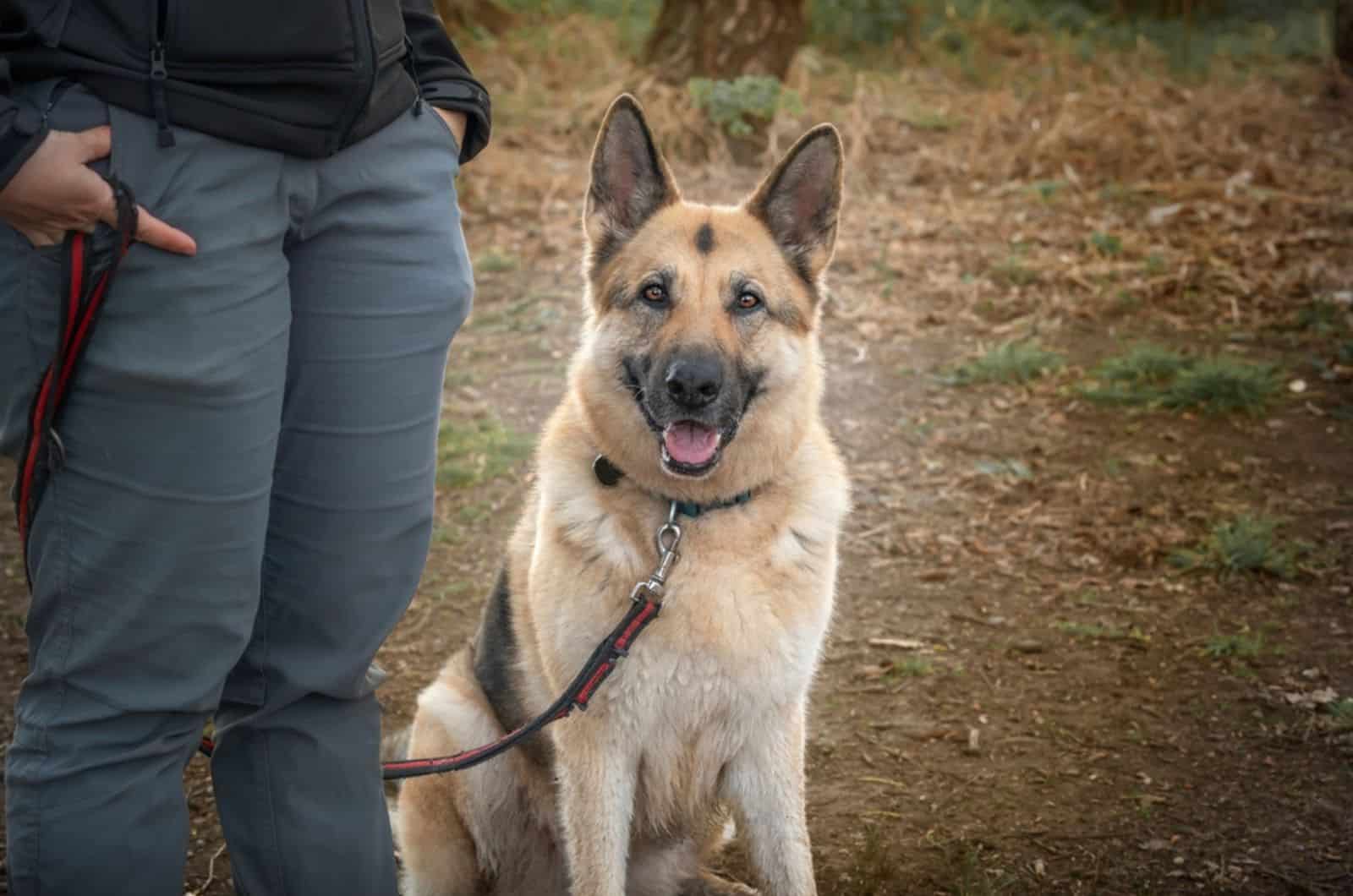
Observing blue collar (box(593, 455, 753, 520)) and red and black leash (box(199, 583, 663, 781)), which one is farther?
blue collar (box(593, 455, 753, 520))

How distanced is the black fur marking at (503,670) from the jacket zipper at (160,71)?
144cm

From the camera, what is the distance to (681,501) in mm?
2604

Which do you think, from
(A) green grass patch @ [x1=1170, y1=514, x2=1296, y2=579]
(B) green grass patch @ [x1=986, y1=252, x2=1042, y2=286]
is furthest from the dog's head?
(B) green grass patch @ [x1=986, y1=252, x2=1042, y2=286]

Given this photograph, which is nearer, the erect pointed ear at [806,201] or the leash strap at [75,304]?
the leash strap at [75,304]

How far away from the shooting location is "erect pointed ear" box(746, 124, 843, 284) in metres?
2.74

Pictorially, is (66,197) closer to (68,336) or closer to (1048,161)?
(68,336)

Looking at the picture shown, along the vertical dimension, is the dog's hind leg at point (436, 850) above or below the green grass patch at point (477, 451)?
below

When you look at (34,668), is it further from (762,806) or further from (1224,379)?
(1224,379)

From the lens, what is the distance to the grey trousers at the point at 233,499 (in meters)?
1.71

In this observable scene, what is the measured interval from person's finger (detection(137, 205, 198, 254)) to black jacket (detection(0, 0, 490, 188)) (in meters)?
0.12

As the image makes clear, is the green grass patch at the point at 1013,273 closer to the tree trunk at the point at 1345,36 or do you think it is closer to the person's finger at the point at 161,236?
the tree trunk at the point at 1345,36

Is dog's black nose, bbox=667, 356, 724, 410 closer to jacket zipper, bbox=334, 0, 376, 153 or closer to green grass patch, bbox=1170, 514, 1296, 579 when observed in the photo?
jacket zipper, bbox=334, 0, 376, 153

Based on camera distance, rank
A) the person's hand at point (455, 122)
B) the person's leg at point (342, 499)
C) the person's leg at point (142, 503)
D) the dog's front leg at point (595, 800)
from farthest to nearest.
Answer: the dog's front leg at point (595, 800) < the person's hand at point (455, 122) < the person's leg at point (342, 499) < the person's leg at point (142, 503)

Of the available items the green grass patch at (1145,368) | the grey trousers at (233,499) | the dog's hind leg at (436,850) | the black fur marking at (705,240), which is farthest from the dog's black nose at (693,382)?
the green grass patch at (1145,368)
